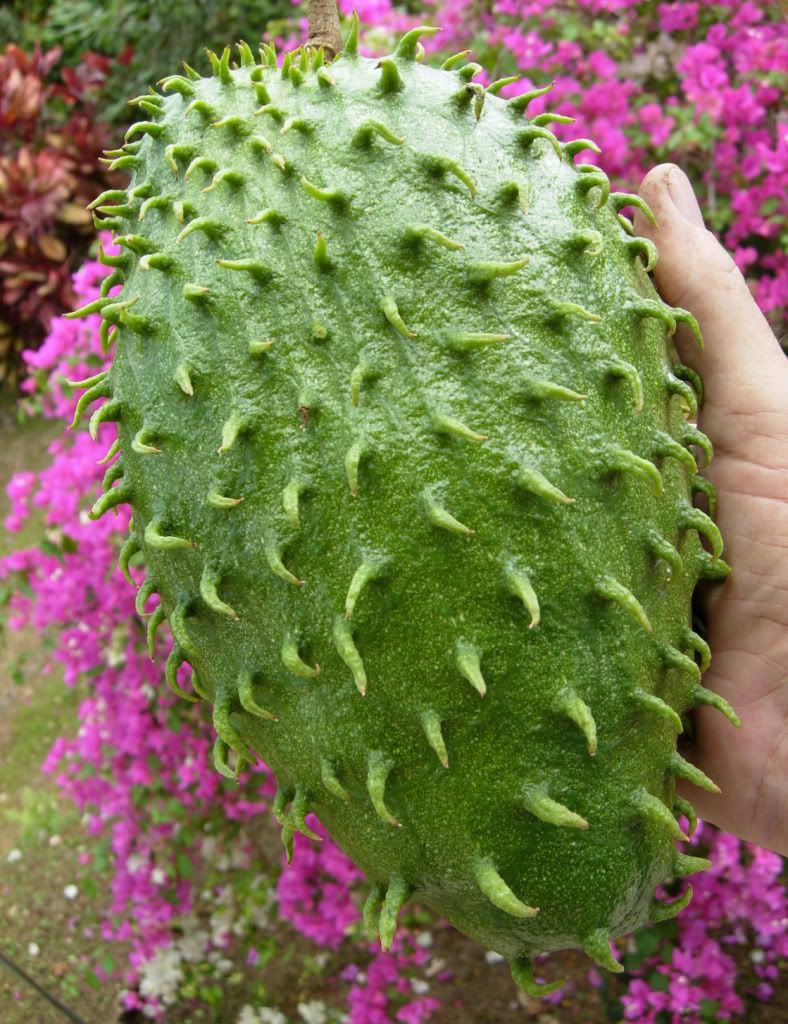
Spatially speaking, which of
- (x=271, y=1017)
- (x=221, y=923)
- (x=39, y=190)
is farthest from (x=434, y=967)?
(x=39, y=190)

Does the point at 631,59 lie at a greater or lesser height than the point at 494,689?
greater

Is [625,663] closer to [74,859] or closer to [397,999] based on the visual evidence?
[397,999]

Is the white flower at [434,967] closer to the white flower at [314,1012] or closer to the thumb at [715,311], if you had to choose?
the white flower at [314,1012]

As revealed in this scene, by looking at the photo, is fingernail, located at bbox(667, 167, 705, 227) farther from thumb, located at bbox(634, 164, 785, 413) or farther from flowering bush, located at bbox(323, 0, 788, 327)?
flowering bush, located at bbox(323, 0, 788, 327)

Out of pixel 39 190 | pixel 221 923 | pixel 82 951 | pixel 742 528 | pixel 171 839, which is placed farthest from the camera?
pixel 39 190

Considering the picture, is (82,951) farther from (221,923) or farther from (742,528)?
(742,528)

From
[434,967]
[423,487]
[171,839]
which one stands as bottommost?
[434,967]

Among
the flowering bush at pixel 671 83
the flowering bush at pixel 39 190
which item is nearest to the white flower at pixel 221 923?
the flowering bush at pixel 671 83

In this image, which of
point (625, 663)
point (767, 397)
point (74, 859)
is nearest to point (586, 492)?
point (625, 663)
